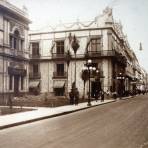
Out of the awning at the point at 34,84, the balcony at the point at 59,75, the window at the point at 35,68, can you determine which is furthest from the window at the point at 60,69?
the window at the point at 35,68

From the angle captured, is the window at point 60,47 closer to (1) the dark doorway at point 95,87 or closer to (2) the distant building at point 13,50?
(1) the dark doorway at point 95,87

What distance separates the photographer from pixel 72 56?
46.9 metres

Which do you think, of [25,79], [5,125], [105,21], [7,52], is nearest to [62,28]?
[105,21]

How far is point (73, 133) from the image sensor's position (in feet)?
34.1

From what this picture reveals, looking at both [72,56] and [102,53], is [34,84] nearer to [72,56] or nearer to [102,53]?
[72,56]

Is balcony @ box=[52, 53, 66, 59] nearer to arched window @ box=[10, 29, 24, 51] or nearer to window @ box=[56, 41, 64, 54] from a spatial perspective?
window @ box=[56, 41, 64, 54]

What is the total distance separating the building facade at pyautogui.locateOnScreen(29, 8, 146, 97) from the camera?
4541 cm

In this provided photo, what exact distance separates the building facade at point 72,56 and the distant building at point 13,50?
12.5 m

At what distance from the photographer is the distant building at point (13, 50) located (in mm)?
27906

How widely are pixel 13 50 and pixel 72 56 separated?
1789 cm

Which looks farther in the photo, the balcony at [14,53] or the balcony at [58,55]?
the balcony at [58,55]

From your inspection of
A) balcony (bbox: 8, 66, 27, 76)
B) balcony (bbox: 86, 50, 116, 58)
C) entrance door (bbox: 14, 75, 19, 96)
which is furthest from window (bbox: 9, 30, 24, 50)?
balcony (bbox: 86, 50, 116, 58)

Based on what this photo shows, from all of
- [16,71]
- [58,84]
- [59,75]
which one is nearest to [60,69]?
[59,75]

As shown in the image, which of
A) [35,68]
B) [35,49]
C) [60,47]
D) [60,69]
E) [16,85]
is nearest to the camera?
[16,85]
